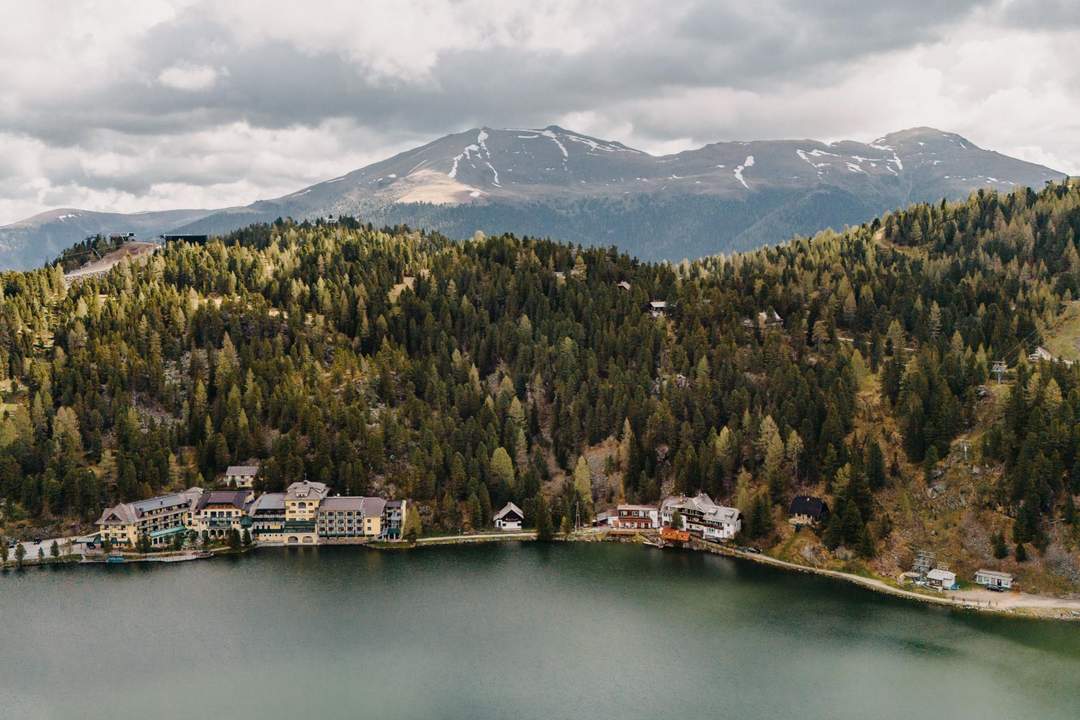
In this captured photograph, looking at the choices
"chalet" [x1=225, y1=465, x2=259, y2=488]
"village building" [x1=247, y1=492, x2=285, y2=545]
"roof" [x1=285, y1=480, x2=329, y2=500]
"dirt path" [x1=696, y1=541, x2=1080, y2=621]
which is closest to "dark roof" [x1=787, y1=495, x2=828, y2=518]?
"dirt path" [x1=696, y1=541, x2=1080, y2=621]

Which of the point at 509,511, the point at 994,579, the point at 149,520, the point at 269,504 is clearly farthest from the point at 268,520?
the point at 994,579

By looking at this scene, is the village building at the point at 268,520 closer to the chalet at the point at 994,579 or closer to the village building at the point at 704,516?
the village building at the point at 704,516

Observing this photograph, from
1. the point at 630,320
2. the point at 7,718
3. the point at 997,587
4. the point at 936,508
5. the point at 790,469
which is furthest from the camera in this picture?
the point at 630,320

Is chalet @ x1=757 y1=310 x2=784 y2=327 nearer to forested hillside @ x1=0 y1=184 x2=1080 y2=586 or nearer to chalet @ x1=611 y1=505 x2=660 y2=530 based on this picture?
forested hillside @ x1=0 y1=184 x2=1080 y2=586

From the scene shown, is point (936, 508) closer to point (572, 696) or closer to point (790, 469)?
point (790, 469)

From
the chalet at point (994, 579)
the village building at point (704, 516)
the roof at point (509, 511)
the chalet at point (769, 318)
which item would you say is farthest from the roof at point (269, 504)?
the chalet at point (769, 318)

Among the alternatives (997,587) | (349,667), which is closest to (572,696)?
(349,667)
